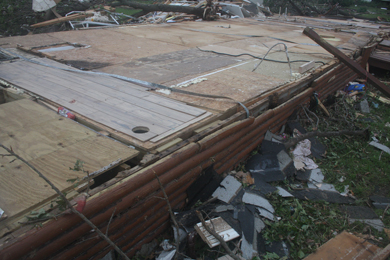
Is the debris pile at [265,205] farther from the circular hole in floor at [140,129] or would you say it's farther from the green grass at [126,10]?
the green grass at [126,10]

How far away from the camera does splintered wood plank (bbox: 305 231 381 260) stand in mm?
2762

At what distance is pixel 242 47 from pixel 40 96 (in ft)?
17.5

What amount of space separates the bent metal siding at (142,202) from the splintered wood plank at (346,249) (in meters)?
1.44

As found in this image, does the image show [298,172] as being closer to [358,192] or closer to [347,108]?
[358,192]

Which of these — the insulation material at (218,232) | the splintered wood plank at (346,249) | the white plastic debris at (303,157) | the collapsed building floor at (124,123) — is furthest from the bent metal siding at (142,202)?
the splintered wood plank at (346,249)

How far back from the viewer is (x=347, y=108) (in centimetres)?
634

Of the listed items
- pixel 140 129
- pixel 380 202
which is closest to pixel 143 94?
pixel 140 129

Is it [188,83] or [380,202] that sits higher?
[188,83]

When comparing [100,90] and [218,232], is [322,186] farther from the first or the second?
[100,90]

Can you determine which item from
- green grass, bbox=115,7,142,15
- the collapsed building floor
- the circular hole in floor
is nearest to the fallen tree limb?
the collapsed building floor

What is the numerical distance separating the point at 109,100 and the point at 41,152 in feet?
4.26

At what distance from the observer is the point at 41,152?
98.9 inches

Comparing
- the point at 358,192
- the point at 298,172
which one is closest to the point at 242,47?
the point at 298,172

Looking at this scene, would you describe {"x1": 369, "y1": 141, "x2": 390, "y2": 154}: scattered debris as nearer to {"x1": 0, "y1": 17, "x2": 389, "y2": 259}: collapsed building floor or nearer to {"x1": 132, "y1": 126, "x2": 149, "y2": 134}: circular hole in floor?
{"x1": 0, "y1": 17, "x2": 389, "y2": 259}: collapsed building floor
